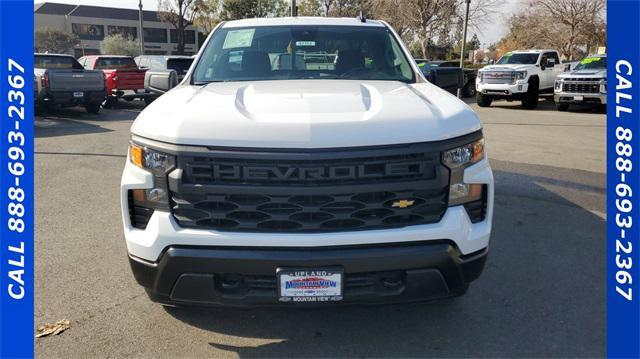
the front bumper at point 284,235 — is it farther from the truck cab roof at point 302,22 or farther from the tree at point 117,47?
the tree at point 117,47

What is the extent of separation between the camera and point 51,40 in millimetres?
56719

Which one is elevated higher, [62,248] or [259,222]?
[259,222]

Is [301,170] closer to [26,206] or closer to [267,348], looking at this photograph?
[267,348]

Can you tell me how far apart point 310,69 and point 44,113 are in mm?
13469

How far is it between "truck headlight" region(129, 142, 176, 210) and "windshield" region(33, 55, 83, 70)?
13.5 meters

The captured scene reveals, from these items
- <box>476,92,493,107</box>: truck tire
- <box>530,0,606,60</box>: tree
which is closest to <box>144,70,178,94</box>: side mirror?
<box>476,92,493,107</box>: truck tire

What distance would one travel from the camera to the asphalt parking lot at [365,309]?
2.98 m

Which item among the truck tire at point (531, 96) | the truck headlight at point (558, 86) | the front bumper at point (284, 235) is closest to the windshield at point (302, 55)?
the front bumper at point (284, 235)

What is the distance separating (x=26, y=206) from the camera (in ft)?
9.86

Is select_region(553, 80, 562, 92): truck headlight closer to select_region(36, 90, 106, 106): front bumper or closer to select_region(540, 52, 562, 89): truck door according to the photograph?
select_region(540, 52, 562, 89): truck door

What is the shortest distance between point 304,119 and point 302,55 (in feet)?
5.44

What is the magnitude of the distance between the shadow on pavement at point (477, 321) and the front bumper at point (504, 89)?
1339 centimetres

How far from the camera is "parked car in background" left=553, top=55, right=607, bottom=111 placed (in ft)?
49.5

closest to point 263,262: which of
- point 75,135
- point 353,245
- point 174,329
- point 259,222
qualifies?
point 259,222
